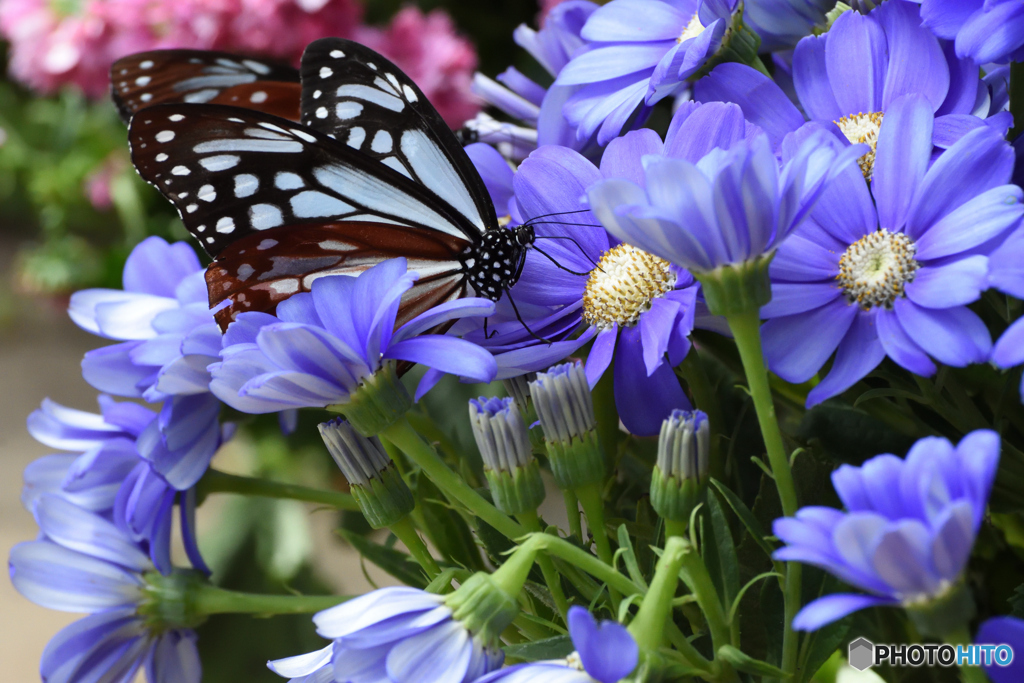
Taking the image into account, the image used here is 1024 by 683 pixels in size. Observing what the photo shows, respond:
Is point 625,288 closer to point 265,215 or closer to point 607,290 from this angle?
point 607,290

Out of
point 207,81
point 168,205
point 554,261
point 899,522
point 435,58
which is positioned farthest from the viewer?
point 168,205

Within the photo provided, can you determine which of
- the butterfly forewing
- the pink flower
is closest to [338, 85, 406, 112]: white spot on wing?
the butterfly forewing

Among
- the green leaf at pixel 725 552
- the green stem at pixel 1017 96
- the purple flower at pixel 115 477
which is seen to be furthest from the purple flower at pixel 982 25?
the purple flower at pixel 115 477

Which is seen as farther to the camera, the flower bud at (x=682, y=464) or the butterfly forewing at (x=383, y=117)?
the butterfly forewing at (x=383, y=117)

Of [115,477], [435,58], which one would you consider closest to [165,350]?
[115,477]

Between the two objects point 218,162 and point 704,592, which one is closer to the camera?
point 704,592

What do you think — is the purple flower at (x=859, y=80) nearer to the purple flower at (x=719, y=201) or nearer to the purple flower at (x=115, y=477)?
the purple flower at (x=719, y=201)

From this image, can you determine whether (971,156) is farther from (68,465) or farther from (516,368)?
(68,465)
